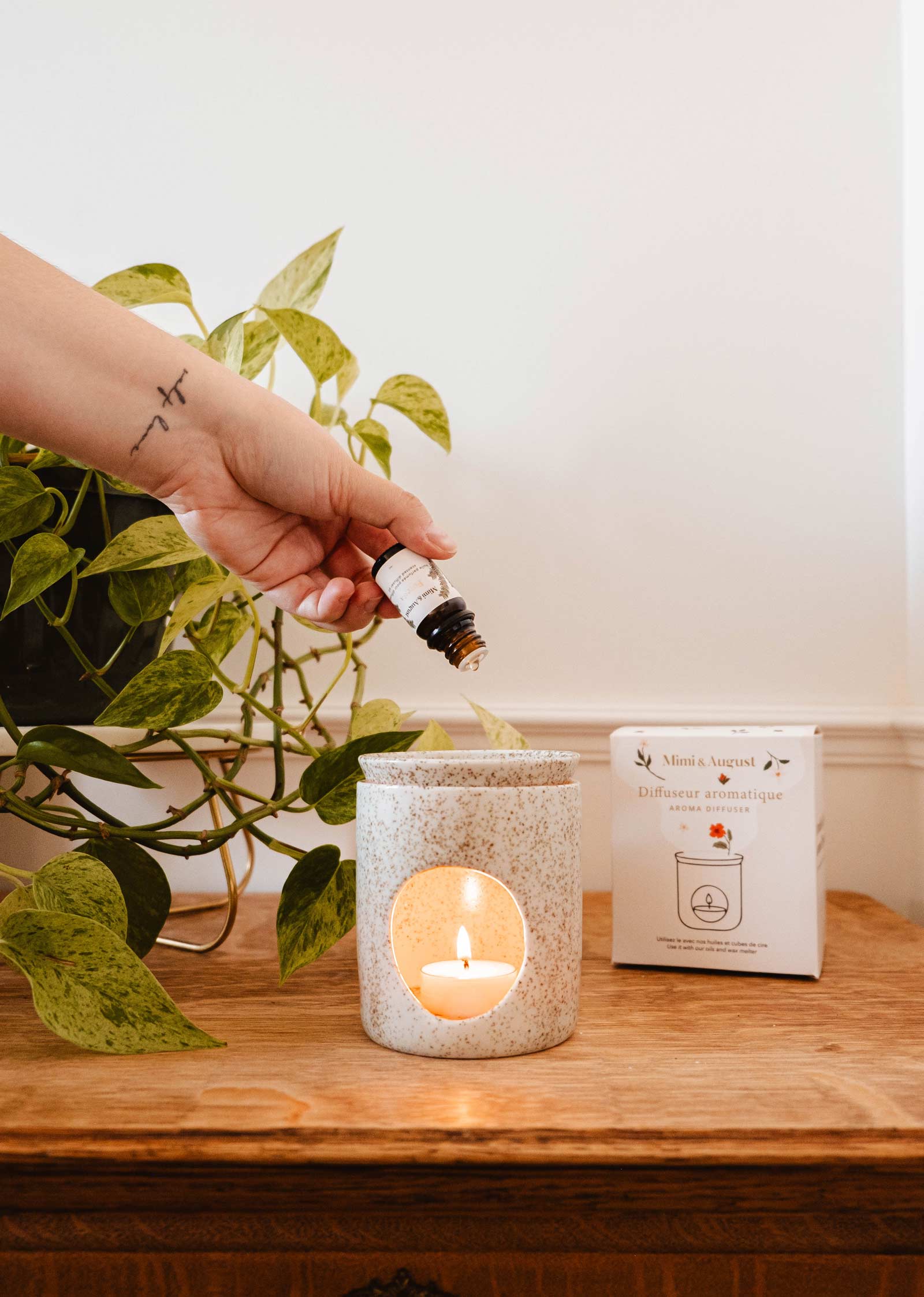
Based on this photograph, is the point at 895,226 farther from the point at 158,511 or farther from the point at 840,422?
the point at 158,511

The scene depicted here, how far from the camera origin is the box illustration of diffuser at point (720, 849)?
0.69m

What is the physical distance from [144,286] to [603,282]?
537 millimetres

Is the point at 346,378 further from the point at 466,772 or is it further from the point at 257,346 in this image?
the point at 466,772

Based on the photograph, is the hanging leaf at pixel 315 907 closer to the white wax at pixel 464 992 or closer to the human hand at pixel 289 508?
the white wax at pixel 464 992

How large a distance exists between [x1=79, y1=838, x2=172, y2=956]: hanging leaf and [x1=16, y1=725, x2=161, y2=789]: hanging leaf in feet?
0.20

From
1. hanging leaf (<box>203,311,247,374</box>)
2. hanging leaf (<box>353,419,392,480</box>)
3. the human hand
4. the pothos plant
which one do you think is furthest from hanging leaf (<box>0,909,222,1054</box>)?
hanging leaf (<box>353,419,392,480</box>)

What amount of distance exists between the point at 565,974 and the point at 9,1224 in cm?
31

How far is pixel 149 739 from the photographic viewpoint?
2.30 ft

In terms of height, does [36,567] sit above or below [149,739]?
above

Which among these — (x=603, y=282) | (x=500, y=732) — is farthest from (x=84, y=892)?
(x=603, y=282)

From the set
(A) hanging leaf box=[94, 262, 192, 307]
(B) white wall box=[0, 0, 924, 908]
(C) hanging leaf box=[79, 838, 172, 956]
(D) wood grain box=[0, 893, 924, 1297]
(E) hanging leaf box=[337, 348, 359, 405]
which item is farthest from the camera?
(B) white wall box=[0, 0, 924, 908]

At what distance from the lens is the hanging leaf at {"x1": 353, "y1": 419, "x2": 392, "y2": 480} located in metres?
0.88

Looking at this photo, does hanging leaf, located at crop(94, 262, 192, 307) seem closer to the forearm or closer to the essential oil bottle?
the forearm

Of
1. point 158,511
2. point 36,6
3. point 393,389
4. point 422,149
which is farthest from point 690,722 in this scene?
point 36,6
